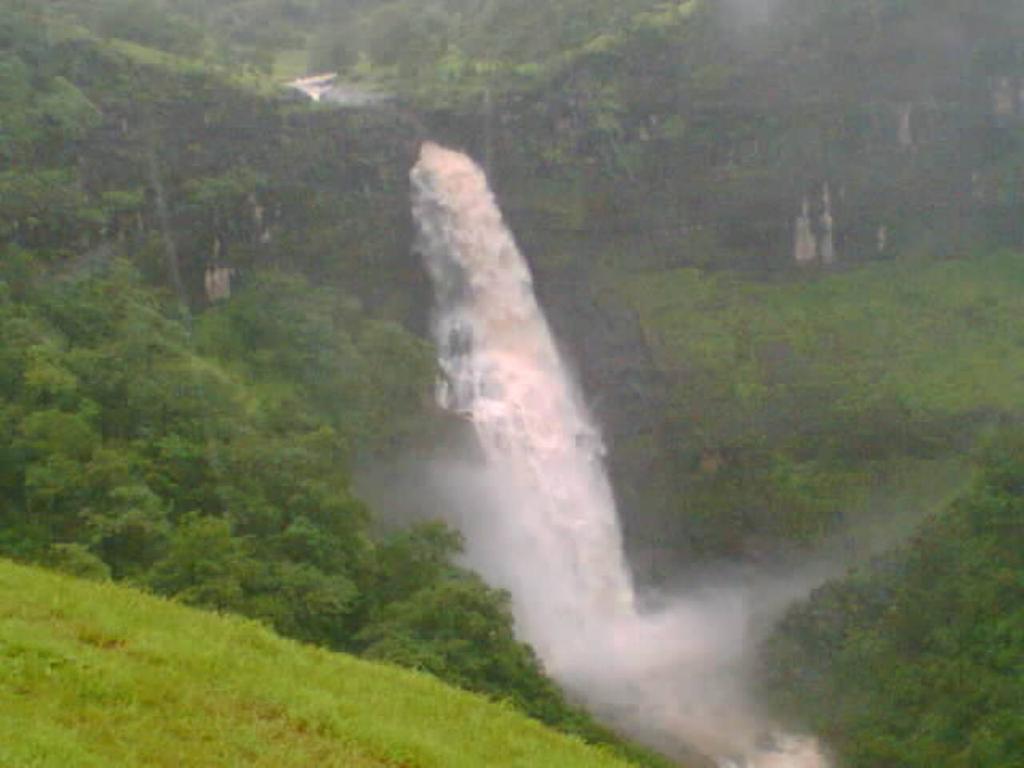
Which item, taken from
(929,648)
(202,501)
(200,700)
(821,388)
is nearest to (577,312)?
(821,388)

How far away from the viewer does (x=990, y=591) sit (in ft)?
67.3

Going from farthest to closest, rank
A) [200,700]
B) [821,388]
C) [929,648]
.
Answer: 1. [821,388]
2. [929,648]
3. [200,700]

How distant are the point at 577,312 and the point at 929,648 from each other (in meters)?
12.3

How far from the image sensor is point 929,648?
2127 cm

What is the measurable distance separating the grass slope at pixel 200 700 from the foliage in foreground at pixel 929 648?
11.2m

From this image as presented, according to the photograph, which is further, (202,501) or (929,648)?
(929,648)

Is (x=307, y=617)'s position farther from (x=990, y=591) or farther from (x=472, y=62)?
(x=472, y=62)

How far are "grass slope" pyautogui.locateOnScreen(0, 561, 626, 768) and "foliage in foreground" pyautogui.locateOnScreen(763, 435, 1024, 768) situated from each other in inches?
442

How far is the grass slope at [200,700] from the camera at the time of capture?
735cm

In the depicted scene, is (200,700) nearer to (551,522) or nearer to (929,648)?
(929,648)

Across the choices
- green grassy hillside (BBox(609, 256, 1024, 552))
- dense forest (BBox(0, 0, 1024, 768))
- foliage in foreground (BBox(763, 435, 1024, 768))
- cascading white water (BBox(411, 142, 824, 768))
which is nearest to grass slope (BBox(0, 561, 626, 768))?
dense forest (BBox(0, 0, 1024, 768))

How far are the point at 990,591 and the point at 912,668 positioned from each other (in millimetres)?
1757

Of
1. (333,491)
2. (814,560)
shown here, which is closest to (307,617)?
(333,491)

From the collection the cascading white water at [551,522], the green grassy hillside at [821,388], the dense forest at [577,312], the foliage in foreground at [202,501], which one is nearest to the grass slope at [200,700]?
the foliage in foreground at [202,501]
